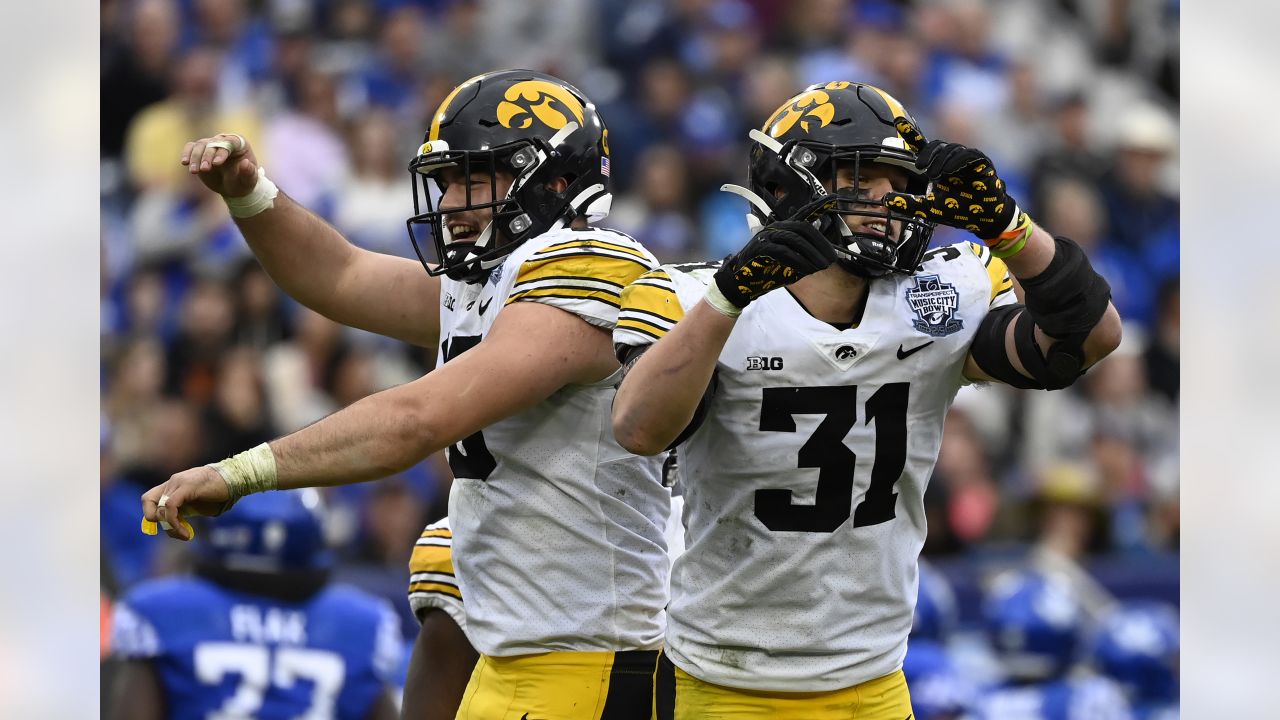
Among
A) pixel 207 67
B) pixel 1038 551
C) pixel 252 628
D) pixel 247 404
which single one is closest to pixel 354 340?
pixel 247 404

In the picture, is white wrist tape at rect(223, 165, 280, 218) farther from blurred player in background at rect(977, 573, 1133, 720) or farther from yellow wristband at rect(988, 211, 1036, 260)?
blurred player in background at rect(977, 573, 1133, 720)

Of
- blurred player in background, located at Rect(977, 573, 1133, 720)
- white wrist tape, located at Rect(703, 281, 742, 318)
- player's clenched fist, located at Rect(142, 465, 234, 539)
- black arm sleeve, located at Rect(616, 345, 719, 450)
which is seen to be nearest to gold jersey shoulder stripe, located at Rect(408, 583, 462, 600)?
player's clenched fist, located at Rect(142, 465, 234, 539)

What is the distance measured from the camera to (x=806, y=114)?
269cm

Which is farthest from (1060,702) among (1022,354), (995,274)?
(1022,354)

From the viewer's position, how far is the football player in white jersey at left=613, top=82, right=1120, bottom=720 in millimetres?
2557

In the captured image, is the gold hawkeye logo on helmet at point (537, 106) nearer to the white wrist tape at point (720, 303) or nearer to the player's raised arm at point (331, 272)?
the player's raised arm at point (331, 272)

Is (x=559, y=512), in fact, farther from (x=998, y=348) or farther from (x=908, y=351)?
(x=998, y=348)

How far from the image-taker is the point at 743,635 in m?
2.59

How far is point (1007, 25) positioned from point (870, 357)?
5.18 m

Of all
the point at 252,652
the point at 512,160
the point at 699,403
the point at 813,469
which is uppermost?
the point at 512,160

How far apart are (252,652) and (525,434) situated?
209 cm

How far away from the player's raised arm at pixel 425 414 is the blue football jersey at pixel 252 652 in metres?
2.06

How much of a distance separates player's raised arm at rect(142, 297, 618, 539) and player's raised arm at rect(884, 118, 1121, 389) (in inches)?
26.4

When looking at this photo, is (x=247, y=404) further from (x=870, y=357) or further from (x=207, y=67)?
(x=870, y=357)
